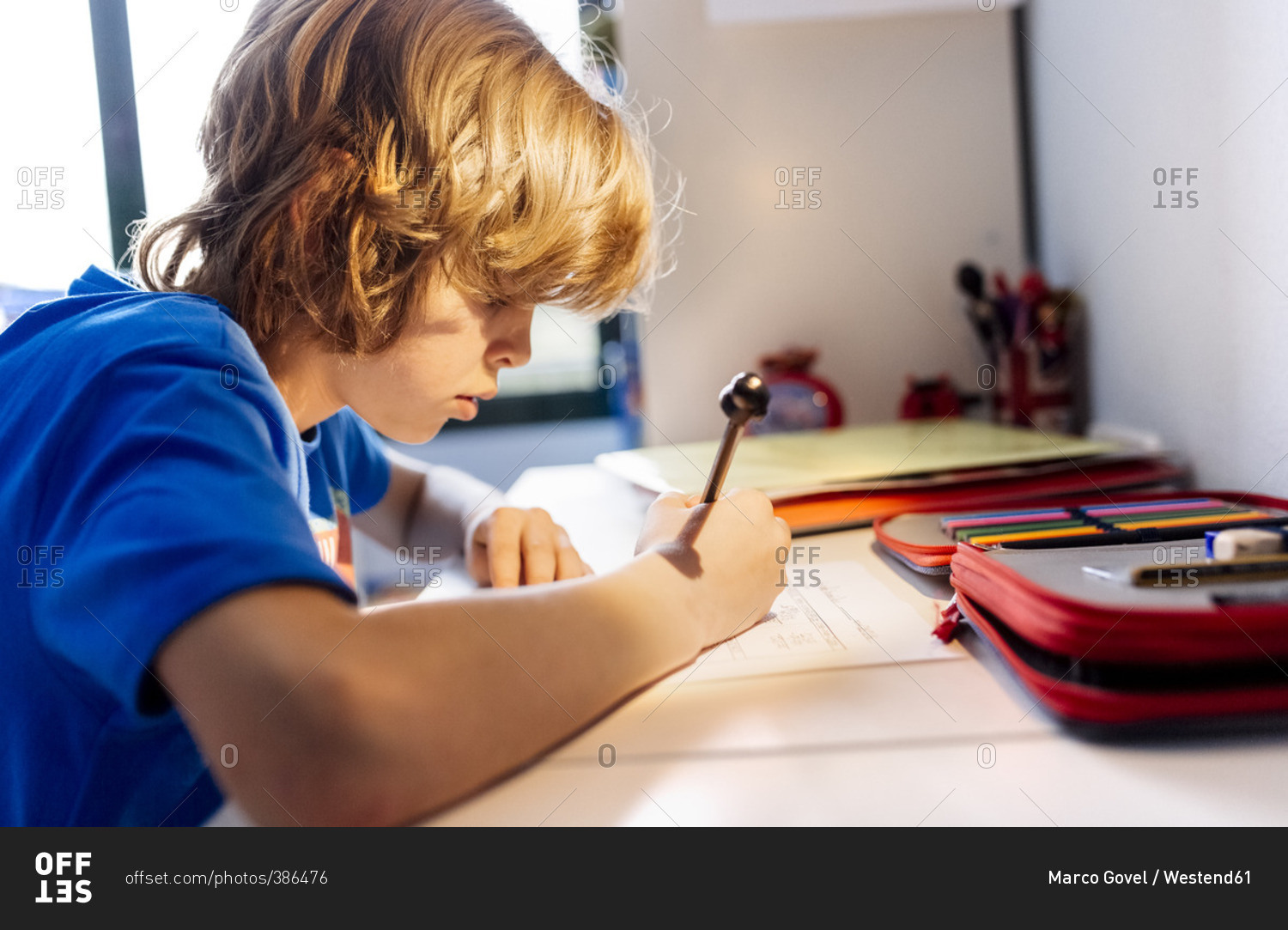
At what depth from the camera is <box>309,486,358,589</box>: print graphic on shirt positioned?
33.4 inches

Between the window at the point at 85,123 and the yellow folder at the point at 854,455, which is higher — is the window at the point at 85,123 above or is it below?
above

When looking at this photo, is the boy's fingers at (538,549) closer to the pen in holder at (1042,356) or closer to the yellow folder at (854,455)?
the yellow folder at (854,455)

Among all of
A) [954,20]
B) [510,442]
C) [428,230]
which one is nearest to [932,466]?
[428,230]

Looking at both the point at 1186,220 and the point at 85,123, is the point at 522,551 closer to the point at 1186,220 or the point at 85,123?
the point at 1186,220

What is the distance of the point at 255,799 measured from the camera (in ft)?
1.19

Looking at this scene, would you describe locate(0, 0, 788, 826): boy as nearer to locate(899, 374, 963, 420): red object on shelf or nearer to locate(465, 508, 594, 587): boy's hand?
locate(465, 508, 594, 587): boy's hand

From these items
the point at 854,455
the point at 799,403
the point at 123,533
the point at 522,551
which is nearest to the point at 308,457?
the point at 522,551

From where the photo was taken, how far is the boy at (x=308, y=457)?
366 mm

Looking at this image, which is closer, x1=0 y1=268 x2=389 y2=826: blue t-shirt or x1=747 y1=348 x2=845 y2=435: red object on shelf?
x1=0 y1=268 x2=389 y2=826: blue t-shirt

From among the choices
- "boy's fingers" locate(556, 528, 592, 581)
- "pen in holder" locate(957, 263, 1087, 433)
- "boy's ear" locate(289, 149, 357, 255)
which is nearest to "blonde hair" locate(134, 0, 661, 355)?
"boy's ear" locate(289, 149, 357, 255)

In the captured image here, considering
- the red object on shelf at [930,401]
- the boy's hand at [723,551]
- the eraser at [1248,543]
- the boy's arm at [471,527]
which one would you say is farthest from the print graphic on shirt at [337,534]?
the red object on shelf at [930,401]

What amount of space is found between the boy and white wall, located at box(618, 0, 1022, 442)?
0.51 meters

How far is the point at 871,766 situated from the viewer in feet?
1.25
